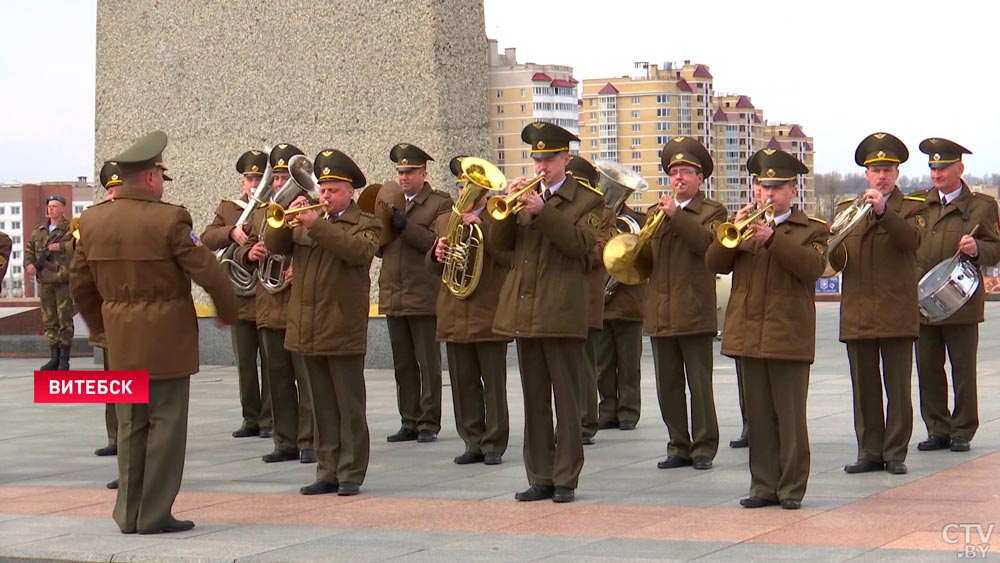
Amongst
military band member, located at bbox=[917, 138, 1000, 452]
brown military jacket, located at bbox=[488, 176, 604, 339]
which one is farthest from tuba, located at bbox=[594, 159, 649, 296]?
brown military jacket, located at bbox=[488, 176, 604, 339]

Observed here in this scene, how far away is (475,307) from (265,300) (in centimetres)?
154

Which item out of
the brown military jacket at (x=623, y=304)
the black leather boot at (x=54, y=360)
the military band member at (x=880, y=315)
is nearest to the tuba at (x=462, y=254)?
the brown military jacket at (x=623, y=304)

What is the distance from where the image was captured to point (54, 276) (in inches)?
687

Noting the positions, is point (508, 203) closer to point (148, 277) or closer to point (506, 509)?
point (506, 509)

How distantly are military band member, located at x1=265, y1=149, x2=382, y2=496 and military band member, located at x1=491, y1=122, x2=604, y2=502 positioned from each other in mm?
883

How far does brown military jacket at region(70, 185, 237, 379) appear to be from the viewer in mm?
8062

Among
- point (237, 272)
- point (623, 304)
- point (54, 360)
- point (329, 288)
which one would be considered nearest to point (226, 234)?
point (237, 272)

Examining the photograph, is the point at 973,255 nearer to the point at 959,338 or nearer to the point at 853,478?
the point at 959,338

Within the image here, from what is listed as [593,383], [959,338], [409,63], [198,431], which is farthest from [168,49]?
[959,338]

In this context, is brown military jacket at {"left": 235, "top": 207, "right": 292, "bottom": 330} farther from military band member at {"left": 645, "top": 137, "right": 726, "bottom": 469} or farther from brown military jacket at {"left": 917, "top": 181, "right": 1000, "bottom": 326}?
brown military jacket at {"left": 917, "top": 181, "right": 1000, "bottom": 326}

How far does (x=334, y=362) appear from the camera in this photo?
30.4 feet

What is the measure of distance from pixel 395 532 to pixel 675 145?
Answer: 3.19 metres

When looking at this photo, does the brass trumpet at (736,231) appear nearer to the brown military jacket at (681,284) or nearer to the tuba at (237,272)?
the brown military jacket at (681,284)

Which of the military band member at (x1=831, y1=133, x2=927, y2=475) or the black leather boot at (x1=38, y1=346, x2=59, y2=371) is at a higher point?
the military band member at (x1=831, y1=133, x2=927, y2=475)
